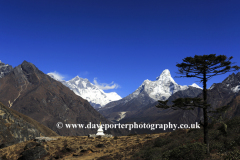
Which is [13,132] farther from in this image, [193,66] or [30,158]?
[193,66]

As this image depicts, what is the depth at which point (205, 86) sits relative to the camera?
1836 cm

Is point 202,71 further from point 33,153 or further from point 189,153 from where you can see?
point 33,153

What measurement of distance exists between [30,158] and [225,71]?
1293 inches

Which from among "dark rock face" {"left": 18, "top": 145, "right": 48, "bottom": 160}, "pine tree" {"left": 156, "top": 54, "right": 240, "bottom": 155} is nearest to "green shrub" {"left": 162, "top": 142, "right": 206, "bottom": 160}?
"pine tree" {"left": 156, "top": 54, "right": 240, "bottom": 155}

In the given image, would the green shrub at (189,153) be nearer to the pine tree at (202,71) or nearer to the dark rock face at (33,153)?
the pine tree at (202,71)

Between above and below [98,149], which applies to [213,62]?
above

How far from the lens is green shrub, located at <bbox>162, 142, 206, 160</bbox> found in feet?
56.6

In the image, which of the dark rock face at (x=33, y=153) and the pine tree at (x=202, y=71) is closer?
the pine tree at (x=202, y=71)

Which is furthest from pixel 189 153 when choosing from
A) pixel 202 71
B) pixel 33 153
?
pixel 33 153

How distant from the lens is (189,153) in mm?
18109

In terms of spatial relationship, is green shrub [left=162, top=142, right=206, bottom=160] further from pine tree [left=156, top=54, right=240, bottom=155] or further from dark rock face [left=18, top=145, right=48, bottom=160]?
dark rock face [left=18, top=145, right=48, bottom=160]

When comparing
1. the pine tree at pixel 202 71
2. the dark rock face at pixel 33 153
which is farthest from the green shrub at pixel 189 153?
the dark rock face at pixel 33 153

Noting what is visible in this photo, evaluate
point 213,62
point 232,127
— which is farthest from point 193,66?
point 232,127

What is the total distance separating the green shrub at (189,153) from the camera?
17266 mm
